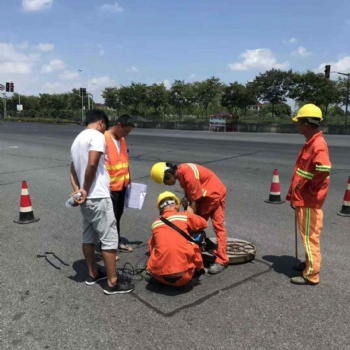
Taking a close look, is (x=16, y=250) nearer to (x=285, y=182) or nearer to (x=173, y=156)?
(x=285, y=182)

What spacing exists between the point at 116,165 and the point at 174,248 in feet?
4.84

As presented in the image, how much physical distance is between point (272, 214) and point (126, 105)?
52.3 metres

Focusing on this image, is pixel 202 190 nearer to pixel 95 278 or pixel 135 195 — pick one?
pixel 135 195

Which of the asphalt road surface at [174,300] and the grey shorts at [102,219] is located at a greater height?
the grey shorts at [102,219]

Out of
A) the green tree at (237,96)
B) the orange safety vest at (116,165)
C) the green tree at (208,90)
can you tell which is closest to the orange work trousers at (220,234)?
the orange safety vest at (116,165)

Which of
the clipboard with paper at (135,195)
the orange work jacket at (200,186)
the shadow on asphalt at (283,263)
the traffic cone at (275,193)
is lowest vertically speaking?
the shadow on asphalt at (283,263)

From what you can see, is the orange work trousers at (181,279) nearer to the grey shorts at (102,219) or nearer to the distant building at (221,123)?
the grey shorts at (102,219)

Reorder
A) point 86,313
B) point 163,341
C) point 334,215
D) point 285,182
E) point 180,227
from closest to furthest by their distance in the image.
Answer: point 163,341 < point 86,313 < point 180,227 < point 334,215 < point 285,182

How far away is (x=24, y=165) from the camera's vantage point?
1271 cm

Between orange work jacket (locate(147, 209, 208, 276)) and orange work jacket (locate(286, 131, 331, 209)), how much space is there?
1.08 m

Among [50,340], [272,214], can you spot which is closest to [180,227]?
[50,340]

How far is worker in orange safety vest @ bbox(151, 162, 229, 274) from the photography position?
382 centimetres

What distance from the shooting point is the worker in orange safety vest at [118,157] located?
4.43 m

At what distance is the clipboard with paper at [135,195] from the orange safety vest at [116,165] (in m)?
0.13
